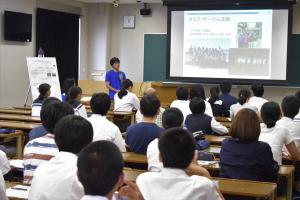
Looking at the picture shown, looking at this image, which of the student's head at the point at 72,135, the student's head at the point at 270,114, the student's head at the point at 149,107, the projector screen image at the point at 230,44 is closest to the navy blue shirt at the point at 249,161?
the student's head at the point at 270,114

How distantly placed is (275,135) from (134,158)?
46.8 inches

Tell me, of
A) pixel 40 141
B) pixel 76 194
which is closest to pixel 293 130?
pixel 40 141

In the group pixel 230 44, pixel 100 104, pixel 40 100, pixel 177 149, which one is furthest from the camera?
pixel 230 44

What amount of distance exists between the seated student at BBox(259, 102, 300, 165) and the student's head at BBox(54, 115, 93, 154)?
1.98 metres

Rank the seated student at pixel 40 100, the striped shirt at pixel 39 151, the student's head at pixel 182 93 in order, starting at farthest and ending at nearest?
the seated student at pixel 40 100 → the student's head at pixel 182 93 → the striped shirt at pixel 39 151

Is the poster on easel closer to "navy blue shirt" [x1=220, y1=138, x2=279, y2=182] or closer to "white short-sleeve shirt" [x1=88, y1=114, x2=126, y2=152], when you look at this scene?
"white short-sleeve shirt" [x1=88, y1=114, x2=126, y2=152]

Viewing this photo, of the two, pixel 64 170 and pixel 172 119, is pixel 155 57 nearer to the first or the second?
pixel 172 119

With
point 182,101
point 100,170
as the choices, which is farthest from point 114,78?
point 100,170

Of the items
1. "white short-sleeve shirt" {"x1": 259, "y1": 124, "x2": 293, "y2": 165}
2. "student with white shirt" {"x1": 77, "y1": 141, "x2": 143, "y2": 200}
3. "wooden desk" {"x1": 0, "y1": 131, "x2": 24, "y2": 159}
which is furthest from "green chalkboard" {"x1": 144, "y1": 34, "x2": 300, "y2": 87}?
"student with white shirt" {"x1": 77, "y1": 141, "x2": 143, "y2": 200}

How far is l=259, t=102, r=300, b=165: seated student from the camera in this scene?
371 cm

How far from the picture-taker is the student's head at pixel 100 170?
5.15 feet

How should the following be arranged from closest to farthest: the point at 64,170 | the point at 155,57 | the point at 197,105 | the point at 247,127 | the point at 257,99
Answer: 1. the point at 64,170
2. the point at 247,127
3. the point at 197,105
4. the point at 257,99
5. the point at 155,57

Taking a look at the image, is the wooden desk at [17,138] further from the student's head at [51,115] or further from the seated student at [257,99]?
the seated student at [257,99]

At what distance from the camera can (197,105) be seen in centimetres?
473
